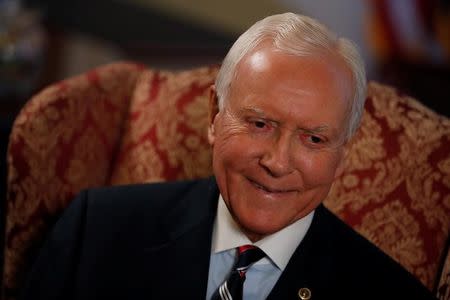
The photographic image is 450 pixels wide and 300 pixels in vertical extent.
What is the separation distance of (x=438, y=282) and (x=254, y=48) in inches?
26.7

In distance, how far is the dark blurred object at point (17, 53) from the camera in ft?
9.85

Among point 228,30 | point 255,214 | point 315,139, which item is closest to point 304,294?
point 255,214

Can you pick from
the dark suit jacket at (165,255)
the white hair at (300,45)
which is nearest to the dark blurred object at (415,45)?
the dark suit jacket at (165,255)

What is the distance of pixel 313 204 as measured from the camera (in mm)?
1340

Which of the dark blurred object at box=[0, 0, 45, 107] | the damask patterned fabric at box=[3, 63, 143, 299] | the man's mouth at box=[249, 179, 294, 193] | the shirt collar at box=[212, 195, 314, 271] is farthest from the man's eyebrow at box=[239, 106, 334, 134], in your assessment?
the dark blurred object at box=[0, 0, 45, 107]

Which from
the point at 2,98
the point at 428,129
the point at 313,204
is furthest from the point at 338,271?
the point at 2,98

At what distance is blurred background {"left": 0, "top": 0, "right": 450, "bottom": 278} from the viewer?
4914mm

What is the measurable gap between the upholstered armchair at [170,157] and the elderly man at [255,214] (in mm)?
159

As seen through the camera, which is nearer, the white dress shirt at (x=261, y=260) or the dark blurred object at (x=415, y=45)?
the white dress shirt at (x=261, y=260)

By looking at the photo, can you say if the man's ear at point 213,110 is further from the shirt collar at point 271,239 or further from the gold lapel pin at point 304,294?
the gold lapel pin at point 304,294

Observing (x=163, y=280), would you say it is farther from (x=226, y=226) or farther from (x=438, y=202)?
(x=438, y=202)

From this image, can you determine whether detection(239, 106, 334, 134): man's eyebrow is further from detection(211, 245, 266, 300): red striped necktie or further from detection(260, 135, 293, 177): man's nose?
detection(211, 245, 266, 300): red striped necktie

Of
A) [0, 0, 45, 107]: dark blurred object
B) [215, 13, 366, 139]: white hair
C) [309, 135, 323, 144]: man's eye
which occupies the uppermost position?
[215, 13, 366, 139]: white hair

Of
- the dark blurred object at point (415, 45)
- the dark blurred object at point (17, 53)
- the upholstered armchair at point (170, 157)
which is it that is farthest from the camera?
the dark blurred object at point (415, 45)
